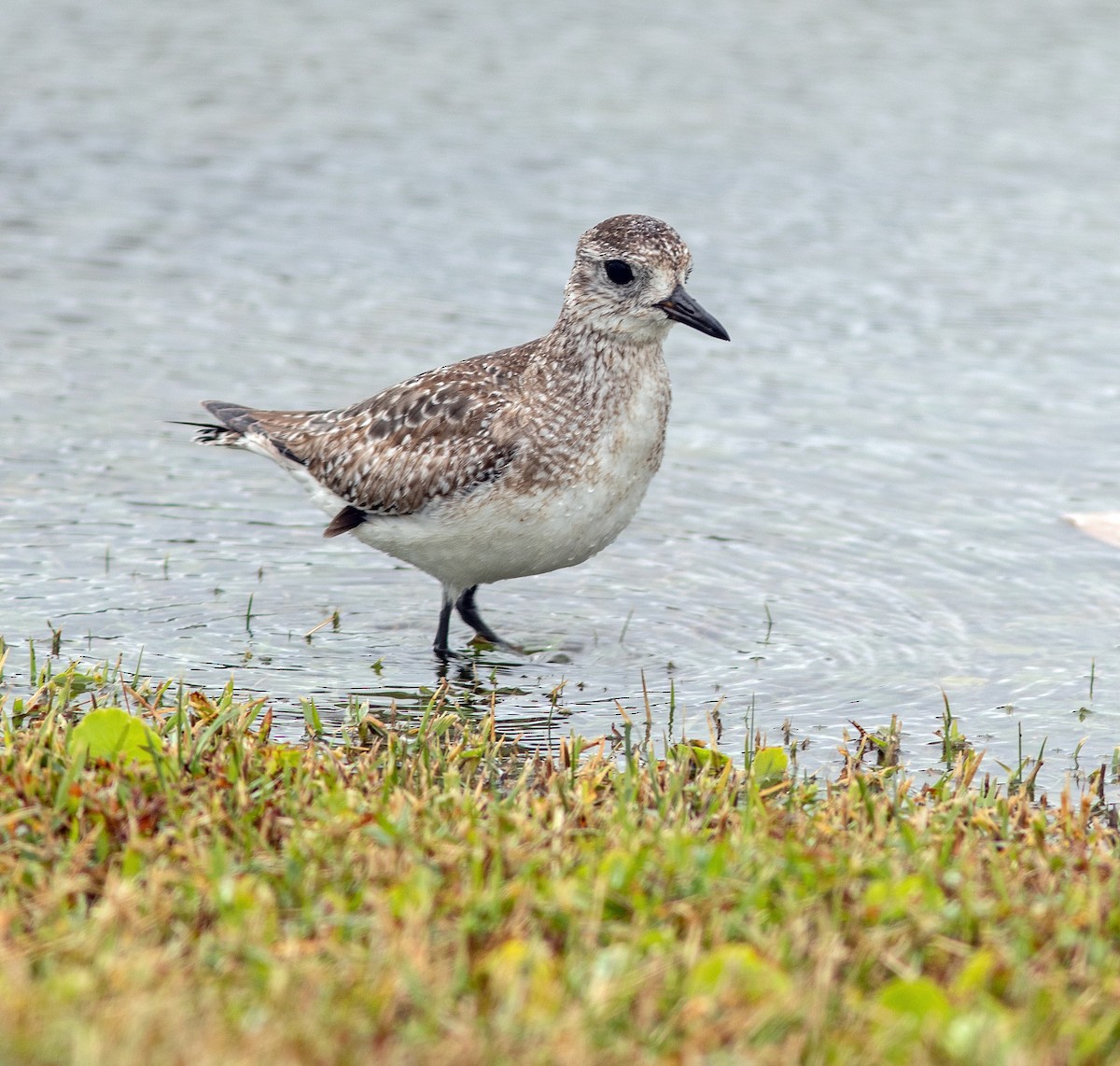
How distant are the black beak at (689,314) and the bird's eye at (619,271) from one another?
18 centimetres

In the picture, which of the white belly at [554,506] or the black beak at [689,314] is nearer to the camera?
the white belly at [554,506]

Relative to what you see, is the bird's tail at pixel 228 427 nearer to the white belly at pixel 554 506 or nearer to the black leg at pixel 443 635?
the white belly at pixel 554 506

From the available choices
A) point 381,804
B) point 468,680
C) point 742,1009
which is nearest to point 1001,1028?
point 742,1009

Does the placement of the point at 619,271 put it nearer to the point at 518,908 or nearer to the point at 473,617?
the point at 473,617

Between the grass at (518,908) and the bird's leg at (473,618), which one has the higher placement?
the bird's leg at (473,618)

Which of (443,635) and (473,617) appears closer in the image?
(443,635)

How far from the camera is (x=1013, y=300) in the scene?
42.5 feet

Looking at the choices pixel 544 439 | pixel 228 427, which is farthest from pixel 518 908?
pixel 228 427

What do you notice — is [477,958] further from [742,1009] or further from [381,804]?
[381,804]

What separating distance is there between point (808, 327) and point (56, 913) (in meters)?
8.69

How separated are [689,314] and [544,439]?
32.4 inches

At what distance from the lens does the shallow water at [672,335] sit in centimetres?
827

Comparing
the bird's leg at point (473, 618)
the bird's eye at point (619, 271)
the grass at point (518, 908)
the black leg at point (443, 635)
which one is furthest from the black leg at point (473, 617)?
the grass at point (518, 908)

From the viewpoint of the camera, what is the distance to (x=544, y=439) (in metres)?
7.88
